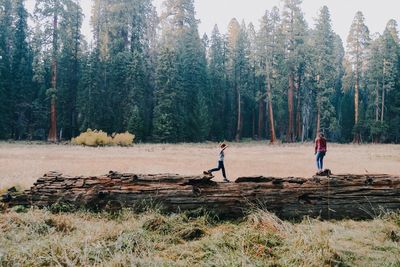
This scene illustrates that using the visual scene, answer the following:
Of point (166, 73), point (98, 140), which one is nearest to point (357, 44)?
point (166, 73)

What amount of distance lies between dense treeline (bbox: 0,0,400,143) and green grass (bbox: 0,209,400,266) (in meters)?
29.2

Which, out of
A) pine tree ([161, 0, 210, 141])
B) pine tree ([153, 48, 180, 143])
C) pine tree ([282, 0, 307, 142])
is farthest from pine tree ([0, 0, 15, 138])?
pine tree ([282, 0, 307, 142])

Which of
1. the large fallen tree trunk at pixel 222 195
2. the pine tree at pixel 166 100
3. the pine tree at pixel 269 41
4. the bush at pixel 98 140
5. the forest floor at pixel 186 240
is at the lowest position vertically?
the forest floor at pixel 186 240

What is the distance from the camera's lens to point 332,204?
6641 millimetres

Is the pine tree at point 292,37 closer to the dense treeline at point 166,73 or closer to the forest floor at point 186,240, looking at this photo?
the dense treeline at point 166,73

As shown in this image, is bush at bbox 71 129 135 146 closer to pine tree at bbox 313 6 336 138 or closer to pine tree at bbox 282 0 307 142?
pine tree at bbox 282 0 307 142

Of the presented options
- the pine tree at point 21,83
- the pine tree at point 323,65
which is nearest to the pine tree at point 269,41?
the pine tree at point 323,65

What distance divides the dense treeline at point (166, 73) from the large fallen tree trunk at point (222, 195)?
91.7ft

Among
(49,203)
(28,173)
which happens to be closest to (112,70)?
(28,173)

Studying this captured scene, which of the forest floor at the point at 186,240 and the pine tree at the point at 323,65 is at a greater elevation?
the pine tree at the point at 323,65

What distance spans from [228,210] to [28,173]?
296 inches

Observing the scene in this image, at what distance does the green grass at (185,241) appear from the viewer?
4.33m

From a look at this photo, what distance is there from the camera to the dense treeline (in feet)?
116

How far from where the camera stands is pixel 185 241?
5254mm
